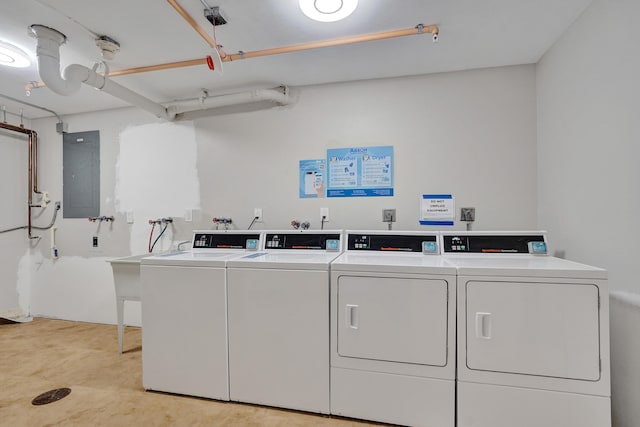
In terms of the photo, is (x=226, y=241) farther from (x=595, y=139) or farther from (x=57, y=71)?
(x=595, y=139)

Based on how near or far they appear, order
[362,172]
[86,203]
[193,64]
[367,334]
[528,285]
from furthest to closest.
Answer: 1. [86,203]
2. [362,172]
3. [193,64]
4. [367,334]
5. [528,285]

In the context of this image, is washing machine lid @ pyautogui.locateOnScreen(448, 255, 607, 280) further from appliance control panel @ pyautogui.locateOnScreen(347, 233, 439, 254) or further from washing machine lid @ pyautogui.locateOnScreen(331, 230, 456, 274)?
appliance control panel @ pyautogui.locateOnScreen(347, 233, 439, 254)

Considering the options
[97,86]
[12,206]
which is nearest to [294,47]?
[97,86]

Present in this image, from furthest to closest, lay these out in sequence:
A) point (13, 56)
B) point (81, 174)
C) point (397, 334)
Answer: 1. point (81, 174)
2. point (13, 56)
3. point (397, 334)

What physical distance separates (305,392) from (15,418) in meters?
1.74

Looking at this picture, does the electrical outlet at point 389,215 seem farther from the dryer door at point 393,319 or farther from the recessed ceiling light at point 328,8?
the recessed ceiling light at point 328,8

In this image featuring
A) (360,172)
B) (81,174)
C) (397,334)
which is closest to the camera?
(397,334)

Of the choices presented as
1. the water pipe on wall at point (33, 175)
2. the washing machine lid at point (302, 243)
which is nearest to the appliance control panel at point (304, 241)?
the washing machine lid at point (302, 243)

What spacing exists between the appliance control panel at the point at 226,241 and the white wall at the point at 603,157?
227 cm

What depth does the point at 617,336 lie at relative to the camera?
1494 mm

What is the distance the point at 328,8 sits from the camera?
5.53 ft

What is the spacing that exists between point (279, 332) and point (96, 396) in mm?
1360

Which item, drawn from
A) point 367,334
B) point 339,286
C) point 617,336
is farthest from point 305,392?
point 617,336

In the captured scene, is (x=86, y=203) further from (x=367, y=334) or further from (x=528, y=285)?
(x=528, y=285)
